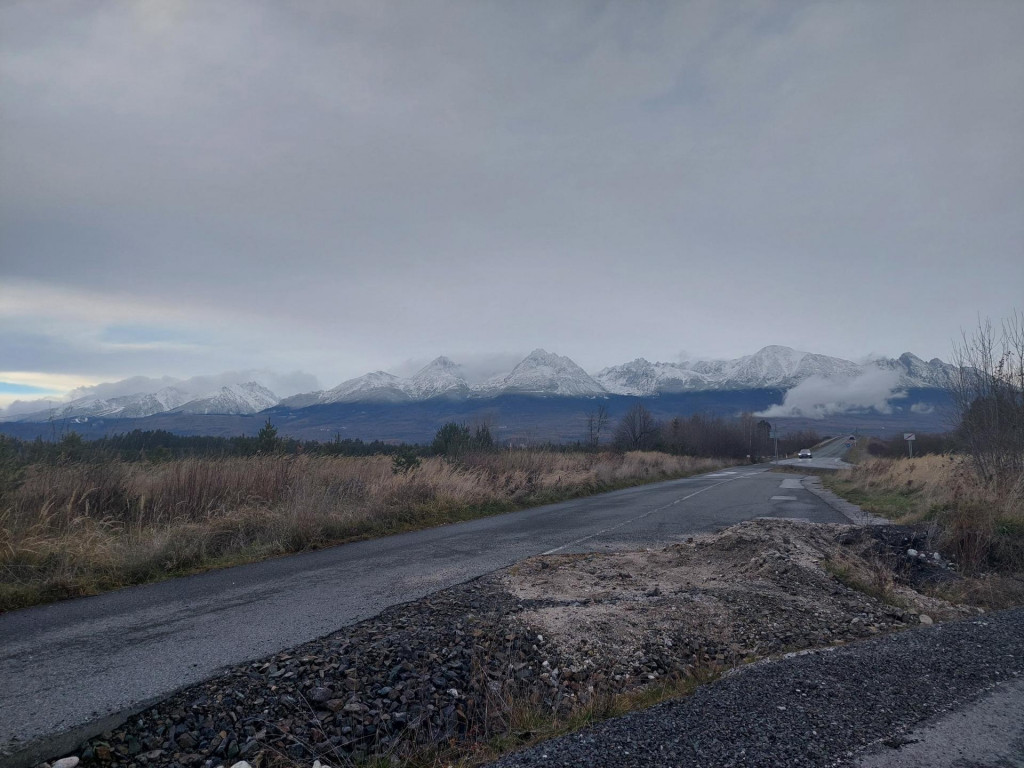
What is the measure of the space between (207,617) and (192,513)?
581 cm

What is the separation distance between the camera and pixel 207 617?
6.09 meters

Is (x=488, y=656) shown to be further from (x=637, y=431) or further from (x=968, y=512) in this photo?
(x=637, y=431)

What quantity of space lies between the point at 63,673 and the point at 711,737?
4918mm

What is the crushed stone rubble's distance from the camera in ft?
12.4

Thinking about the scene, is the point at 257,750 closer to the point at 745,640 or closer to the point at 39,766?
the point at 39,766

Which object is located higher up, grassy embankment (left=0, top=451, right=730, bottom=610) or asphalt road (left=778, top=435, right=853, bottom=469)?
grassy embankment (left=0, top=451, right=730, bottom=610)

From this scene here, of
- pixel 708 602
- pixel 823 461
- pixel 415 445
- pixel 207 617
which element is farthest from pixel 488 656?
pixel 823 461

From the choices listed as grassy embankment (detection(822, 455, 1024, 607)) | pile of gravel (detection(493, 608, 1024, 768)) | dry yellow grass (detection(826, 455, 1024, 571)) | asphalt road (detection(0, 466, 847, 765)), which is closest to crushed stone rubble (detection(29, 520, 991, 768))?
asphalt road (detection(0, 466, 847, 765))

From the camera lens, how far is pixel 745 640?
555 centimetres

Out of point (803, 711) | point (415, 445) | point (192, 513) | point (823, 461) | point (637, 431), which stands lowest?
point (823, 461)

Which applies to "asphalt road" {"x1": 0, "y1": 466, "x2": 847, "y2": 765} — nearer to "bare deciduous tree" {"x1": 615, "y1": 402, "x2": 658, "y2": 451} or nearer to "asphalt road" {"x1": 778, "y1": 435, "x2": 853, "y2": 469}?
"asphalt road" {"x1": 778, "y1": 435, "x2": 853, "y2": 469}

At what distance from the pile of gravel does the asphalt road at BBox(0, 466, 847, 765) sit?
9.47 feet

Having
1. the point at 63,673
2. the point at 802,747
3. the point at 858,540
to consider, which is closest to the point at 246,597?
the point at 63,673

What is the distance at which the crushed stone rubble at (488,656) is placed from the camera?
3.78 metres
